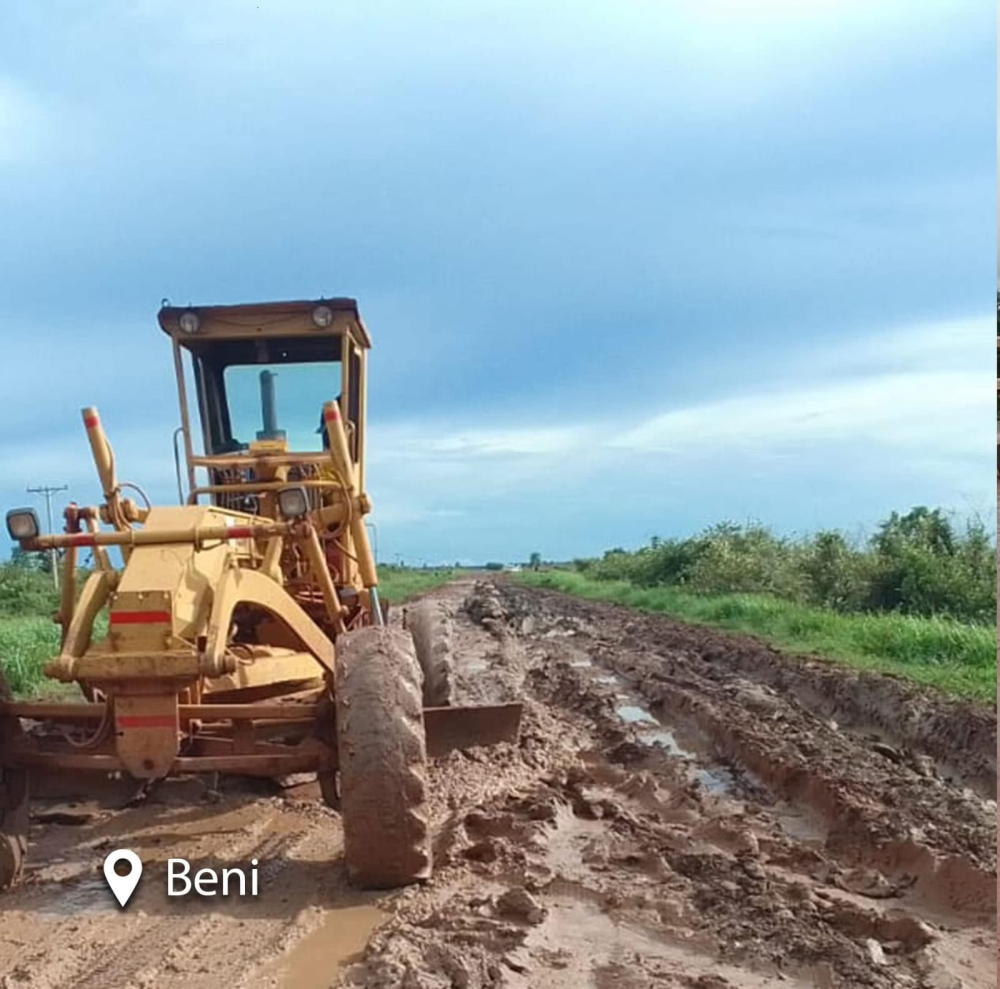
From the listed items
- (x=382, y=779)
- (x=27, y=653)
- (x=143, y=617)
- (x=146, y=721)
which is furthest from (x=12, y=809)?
(x=27, y=653)

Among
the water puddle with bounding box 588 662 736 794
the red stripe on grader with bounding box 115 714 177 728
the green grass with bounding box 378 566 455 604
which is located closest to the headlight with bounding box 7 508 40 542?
the red stripe on grader with bounding box 115 714 177 728

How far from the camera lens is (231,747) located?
5301 mm

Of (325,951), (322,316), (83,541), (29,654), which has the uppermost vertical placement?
(322,316)

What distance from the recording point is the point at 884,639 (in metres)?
13.6

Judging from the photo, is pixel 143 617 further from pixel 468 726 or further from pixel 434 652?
pixel 434 652

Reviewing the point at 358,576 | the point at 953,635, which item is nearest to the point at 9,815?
the point at 358,576

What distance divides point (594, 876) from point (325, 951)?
129 centimetres

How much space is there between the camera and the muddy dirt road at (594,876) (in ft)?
12.9

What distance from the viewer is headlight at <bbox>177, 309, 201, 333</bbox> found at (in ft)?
22.9

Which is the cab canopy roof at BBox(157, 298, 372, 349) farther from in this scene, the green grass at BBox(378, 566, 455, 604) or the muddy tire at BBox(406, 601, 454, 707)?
the green grass at BBox(378, 566, 455, 604)

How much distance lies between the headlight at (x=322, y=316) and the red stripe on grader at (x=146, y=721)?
2909 millimetres

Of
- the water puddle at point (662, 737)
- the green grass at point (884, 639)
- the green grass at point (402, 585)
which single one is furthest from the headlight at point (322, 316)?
the green grass at point (402, 585)

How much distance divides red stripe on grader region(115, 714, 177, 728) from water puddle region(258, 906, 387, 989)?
1.03 metres

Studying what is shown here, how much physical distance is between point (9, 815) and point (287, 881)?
132 cm
